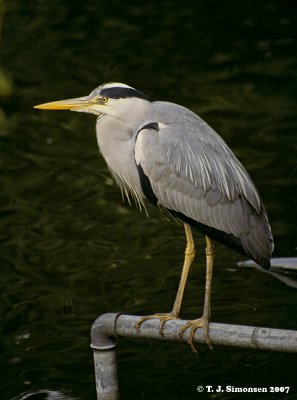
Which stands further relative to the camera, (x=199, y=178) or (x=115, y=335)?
(x=199, y=178)

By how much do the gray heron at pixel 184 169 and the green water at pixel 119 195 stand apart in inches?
26.9

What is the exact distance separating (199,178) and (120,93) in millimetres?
460

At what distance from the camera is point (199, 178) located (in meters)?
4.00

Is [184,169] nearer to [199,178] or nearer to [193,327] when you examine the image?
[199,178]

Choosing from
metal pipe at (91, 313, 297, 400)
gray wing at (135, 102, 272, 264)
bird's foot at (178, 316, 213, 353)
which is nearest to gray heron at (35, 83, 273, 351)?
gray wing at (135, 102, 272, 264)

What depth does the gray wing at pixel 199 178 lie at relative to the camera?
12.9 ft

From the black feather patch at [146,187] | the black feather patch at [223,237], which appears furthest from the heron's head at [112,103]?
the black feather patch at [223,237]

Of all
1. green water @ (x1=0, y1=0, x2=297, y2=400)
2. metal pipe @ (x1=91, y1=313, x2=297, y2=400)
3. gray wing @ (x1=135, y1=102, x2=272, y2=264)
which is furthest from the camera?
green water @ (x1=0, y1=0, x2=297, y2=400)

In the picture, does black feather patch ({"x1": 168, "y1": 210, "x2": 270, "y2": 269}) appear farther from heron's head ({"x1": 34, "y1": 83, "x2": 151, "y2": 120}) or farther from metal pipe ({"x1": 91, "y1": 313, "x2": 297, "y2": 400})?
metal pipe ({"x1": 91, "y1": 313, "x2": 297, "y2": 400})

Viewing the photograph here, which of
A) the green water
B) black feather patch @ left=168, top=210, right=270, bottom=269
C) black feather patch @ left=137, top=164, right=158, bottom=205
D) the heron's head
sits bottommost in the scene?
the green water

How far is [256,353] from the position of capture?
5.09 m

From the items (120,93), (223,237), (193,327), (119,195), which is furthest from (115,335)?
(119,195)

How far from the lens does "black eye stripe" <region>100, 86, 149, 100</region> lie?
3.99m

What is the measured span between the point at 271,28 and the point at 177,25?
0.87m
